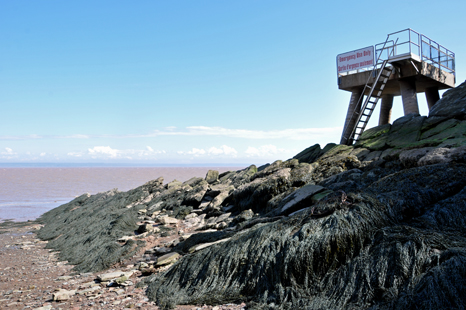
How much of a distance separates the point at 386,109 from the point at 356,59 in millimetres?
3539

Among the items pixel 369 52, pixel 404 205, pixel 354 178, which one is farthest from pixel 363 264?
pixel 369 52

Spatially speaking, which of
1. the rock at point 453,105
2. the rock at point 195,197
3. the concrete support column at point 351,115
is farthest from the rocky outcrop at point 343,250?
the concrete support column at point 351,115

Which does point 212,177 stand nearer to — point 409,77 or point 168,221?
point 168,221

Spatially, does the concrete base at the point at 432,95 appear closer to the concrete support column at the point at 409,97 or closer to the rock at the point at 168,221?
the concrete support column at the point at 409,97

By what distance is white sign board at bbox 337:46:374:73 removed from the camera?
14.7 m

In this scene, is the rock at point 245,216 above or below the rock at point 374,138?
below

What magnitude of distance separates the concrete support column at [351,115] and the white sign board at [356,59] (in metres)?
1.08

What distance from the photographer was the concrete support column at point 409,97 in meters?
13.5

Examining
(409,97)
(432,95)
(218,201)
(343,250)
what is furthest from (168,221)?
(432,95)

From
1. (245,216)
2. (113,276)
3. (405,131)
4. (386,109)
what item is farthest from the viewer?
(386,109)

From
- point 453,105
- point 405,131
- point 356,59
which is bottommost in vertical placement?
point 405,131

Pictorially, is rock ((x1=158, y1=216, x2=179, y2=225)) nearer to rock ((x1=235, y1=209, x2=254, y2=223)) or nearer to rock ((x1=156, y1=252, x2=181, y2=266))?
rock ((x1=235, y1=209, x2=254, y2=223))

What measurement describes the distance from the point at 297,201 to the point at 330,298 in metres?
3.55

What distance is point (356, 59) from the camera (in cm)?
1520
